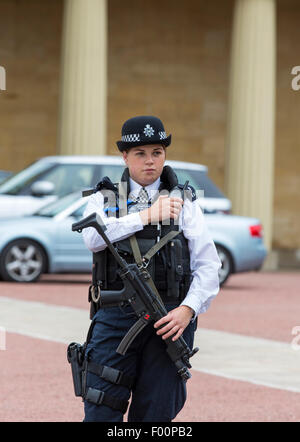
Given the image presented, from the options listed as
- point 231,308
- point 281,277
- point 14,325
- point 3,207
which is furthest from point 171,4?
point 14,325

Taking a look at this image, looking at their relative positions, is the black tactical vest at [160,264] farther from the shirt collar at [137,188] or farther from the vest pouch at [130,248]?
the shirt collar at [137,188]

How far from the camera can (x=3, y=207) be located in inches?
627

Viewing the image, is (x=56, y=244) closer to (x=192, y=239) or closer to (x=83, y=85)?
(x=83, y=85)

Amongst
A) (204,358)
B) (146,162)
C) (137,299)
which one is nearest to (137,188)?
(146,162)

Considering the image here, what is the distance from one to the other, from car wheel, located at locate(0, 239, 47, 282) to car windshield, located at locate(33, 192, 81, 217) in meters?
0.68

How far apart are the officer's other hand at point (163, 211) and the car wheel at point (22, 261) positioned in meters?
10.5

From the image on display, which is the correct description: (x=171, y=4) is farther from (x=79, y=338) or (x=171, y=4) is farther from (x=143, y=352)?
(x=143, y=352)

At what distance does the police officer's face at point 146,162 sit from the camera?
4258 millimetres

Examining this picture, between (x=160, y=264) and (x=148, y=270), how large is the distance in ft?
0.20

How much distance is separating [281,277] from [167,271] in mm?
17066

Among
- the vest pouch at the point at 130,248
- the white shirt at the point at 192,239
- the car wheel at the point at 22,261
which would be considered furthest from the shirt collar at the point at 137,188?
the car wheel at the point at 22,261

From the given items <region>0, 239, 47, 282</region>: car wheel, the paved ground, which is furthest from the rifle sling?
<region>0, 239, 47, 282</region>: car wheel

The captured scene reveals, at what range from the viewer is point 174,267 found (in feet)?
13.6

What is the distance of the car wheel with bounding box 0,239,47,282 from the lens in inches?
573
